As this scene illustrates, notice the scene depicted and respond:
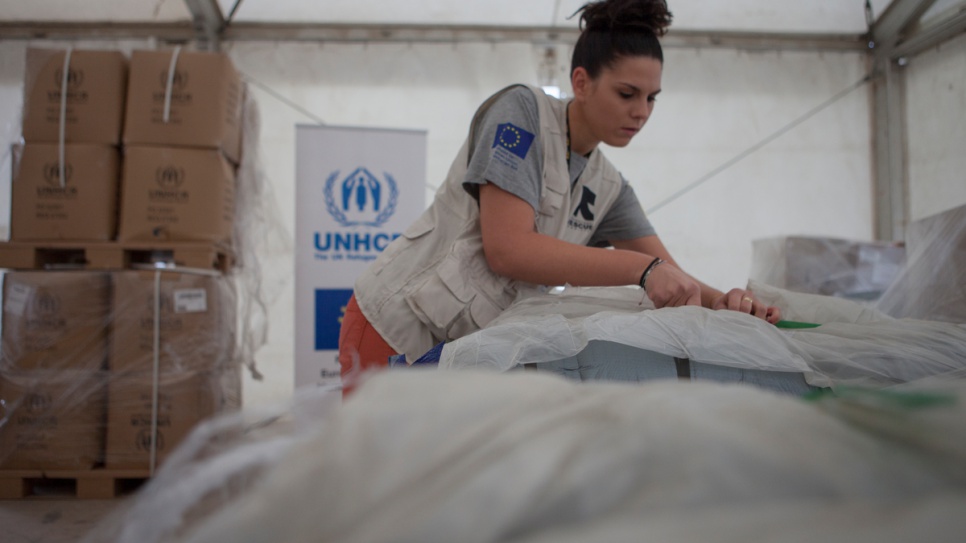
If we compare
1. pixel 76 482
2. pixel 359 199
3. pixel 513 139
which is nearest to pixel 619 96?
pixel 513 139

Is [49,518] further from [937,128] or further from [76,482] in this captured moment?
[937,128]

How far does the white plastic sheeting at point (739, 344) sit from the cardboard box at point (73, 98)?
7.82 ft

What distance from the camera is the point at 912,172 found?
12.3 ft

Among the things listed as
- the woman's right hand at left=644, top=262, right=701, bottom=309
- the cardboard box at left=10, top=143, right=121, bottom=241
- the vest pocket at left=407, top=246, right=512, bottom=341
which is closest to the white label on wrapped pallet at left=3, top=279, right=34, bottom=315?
the cardboard box at left=10, top=143, right=121, bottom=241

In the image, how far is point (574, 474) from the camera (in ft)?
0.84

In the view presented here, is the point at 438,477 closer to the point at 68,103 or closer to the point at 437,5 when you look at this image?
the point at 68,103

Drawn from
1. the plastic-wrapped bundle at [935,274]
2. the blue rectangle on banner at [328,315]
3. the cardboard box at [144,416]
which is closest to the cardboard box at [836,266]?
the plastic-wrapped bundle at [935,274]

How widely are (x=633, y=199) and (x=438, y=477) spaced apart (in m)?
1.33

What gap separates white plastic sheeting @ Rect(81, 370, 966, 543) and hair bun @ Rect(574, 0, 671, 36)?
3.43 ft

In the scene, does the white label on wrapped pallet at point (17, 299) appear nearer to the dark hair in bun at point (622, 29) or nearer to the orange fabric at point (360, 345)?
the orange fabric at point (360, 345)

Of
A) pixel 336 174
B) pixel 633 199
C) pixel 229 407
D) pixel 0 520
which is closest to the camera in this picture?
pixel 633 199

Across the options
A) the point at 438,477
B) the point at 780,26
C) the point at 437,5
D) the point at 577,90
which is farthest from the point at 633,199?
the point at 780,26

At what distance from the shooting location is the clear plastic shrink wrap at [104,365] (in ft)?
A: 7.66

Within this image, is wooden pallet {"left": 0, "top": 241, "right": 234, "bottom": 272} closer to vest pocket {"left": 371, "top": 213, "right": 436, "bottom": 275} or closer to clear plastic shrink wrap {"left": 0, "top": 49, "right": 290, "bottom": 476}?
clear plastic shrink wrap {"left": 0, "top": 49, "right": 290, "bottom": 476}
